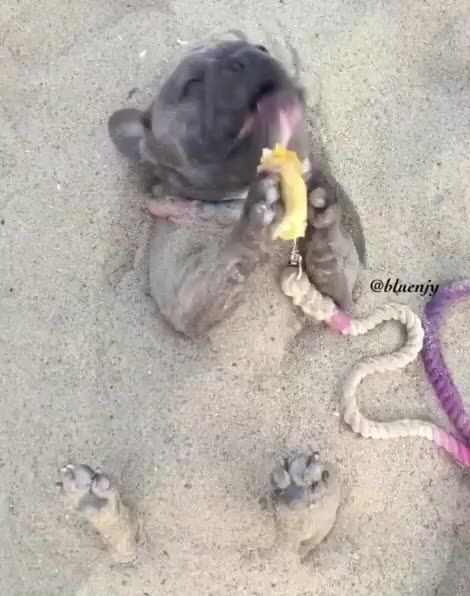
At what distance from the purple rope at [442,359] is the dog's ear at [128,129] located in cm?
94

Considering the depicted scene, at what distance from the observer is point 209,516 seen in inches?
84.0

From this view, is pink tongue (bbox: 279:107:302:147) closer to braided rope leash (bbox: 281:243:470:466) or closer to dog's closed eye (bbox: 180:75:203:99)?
dog's closed eye (bbox: 180:75:203:99)

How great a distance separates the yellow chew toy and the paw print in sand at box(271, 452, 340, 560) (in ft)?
1.76

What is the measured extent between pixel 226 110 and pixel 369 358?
84 cm

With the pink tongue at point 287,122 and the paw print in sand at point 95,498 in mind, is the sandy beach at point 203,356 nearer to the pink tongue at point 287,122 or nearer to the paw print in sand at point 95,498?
the paw print in sand at point 95,498

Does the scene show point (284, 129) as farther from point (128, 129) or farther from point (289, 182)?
point (128, 129)

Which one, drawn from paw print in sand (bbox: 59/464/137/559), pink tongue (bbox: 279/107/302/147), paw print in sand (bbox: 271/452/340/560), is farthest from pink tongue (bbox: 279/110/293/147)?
paw print in sand (bbox: 59/464/137/559)

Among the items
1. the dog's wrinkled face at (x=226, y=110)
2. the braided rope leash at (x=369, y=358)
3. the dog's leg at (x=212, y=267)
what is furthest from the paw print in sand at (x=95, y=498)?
the dog's wrinkled face at (x=226, y=110)

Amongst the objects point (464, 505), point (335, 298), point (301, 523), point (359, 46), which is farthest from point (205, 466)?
point (359, 46)

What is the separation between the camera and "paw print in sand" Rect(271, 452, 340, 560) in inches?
72.3

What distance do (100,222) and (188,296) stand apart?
42 centimetres

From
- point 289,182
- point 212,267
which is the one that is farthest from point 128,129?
point 289,182

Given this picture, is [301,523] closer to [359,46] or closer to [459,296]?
[459,296]

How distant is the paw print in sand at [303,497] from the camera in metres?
1.84
